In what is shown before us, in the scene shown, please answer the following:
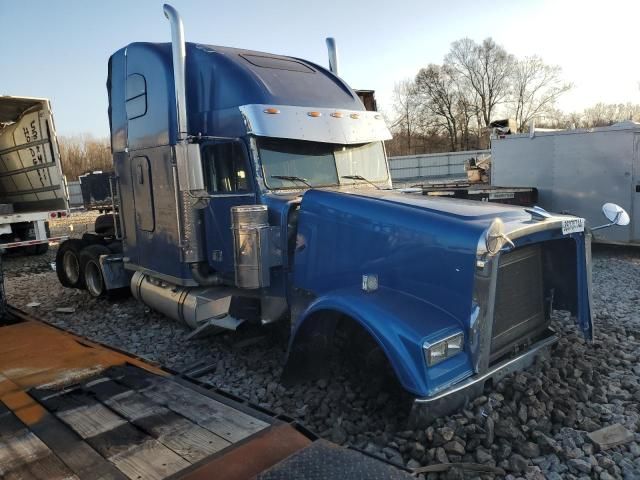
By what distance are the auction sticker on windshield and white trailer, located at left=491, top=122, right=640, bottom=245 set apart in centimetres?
733

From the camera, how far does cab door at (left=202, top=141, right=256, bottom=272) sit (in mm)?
4836

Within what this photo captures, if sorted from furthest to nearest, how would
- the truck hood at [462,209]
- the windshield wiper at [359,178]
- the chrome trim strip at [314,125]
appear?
the windshield wiper at [359,178] → the chrome trim strip at [314,125] → the truck hood at [462,209]

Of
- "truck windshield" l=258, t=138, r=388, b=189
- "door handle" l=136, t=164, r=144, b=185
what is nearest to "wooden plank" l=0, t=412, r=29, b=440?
"truck windshield" l=258, t=138, r=388, b=189

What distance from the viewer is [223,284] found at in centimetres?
563

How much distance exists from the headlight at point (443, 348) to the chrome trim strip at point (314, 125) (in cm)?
250

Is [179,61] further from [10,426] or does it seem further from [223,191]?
[10,426]

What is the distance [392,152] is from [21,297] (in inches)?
1721

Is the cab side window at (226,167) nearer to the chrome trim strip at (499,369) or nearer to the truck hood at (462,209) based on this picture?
the truck hood at (462,209)

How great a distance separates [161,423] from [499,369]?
228cm

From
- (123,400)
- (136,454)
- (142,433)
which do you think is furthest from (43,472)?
(123,400)

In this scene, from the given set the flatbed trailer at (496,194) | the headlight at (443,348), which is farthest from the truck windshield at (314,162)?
the flatbed trailer at (496,194)

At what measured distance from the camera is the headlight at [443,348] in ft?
10.1

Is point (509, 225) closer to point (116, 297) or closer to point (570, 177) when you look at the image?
point (116, 297)

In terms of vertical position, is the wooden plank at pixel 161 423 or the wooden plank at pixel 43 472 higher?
the wooden plank at pixel 43 472
